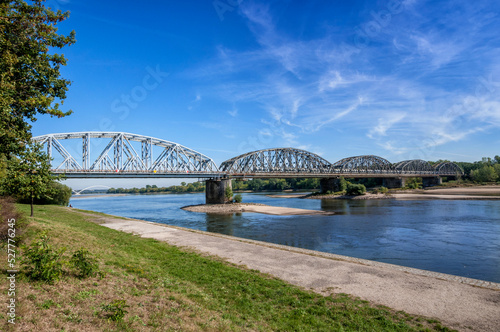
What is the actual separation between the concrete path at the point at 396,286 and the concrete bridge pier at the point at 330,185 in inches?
4702

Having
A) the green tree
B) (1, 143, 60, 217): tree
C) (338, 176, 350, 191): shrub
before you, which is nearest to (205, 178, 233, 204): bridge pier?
(338, 176, 350, 191): shrub

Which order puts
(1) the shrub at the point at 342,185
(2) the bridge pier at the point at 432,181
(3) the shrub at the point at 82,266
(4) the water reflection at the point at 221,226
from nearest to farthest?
1. (3) the shrub at the point at 82,266
2. (4) the water reflection at the point at 221,226
3. (1) the shrub at the point at 342,185
4. (2) the bridge pier at the point at 432,181

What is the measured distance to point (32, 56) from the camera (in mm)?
13945

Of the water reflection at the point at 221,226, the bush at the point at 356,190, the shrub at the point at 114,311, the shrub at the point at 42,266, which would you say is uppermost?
the shrub at the point at 42,266

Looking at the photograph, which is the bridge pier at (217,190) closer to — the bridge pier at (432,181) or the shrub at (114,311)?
the shrub at (114,311)

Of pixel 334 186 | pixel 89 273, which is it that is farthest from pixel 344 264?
pixel 334 186

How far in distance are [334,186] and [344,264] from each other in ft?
403

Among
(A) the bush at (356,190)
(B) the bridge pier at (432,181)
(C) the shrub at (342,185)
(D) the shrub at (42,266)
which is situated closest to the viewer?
(D) the shrub at (42,266)

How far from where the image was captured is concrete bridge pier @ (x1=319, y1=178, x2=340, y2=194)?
133 meters

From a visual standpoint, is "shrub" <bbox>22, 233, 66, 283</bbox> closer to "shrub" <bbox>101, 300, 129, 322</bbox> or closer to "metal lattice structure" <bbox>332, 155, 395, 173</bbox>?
"shrub" <bbox>101, 300, 129, 322</bbox>

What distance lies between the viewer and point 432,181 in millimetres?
179500

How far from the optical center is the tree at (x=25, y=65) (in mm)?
11844

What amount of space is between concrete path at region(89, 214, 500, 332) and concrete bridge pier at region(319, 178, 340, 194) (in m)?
119

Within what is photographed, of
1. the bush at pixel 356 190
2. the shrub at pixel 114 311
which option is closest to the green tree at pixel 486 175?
the bush at pixel 356 190
